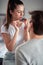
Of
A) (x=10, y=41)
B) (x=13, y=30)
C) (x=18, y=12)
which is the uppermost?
(x=18, y=12)

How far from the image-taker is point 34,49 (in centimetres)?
116

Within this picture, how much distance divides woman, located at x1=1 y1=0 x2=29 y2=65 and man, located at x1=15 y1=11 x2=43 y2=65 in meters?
0.58

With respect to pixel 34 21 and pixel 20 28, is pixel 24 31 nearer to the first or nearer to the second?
pixel 20 28

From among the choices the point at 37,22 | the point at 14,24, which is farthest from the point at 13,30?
the point at 37,22

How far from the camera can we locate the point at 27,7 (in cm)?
361

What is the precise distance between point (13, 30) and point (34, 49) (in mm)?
687

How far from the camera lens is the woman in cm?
178

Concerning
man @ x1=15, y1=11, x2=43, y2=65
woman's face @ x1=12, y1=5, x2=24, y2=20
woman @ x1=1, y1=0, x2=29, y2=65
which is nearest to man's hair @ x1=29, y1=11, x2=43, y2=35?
man @ x1=15, y1=11, x2=43, y2=65

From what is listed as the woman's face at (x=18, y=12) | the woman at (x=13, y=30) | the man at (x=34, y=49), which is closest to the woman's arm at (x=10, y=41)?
the woman at (x=13, y=30)

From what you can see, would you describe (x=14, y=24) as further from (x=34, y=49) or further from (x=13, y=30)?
(x=34, y=49)

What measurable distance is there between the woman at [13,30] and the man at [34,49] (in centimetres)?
58

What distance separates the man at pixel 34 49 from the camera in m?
1.15

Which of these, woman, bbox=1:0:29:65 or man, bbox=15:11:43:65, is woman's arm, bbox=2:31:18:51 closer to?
woman, bbox=1:0:29:65

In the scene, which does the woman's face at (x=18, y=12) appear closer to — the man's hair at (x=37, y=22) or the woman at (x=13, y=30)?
the woman at (x=13, y=30)
